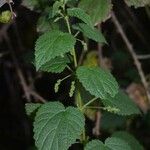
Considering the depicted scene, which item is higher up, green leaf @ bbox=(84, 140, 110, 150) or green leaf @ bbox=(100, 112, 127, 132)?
green leaf @ bbox=(84, 140, 110, 150)

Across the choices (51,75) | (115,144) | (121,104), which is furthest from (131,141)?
(51,75)

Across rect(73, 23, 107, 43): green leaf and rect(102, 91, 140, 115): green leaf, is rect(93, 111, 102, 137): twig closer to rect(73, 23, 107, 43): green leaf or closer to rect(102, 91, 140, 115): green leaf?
rect(102, 91, 140, 115): green leaf

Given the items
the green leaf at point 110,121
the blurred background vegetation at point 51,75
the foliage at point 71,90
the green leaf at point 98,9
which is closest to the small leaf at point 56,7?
the foliage at point 71,90

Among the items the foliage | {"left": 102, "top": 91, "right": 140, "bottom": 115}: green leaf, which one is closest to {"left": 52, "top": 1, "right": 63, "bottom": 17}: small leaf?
the foliage

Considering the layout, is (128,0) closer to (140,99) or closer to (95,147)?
(95,147)

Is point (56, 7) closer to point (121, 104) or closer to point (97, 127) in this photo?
point (121, 104)

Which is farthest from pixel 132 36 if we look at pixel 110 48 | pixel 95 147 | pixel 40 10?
pixel 95 147
